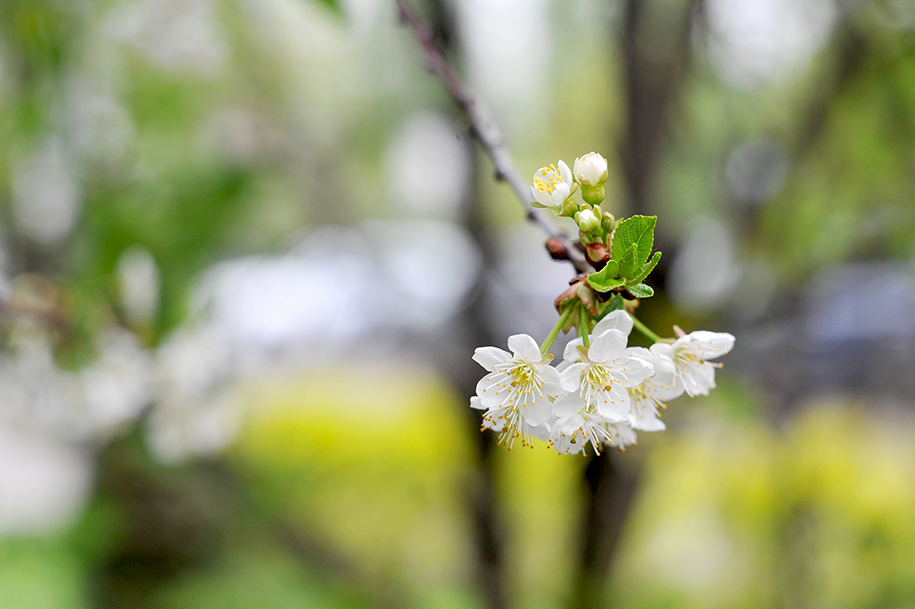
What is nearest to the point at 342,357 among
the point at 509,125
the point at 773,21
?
the point at 509,125

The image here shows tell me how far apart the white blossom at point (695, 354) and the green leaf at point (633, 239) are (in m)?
0.12

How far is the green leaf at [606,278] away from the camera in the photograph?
374mm

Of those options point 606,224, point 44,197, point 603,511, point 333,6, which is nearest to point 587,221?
point 606,224

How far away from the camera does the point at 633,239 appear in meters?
0.37

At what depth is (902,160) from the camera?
1.42m

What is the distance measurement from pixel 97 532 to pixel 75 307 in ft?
5.01

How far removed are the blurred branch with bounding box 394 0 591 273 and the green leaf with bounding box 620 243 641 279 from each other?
0.04 m

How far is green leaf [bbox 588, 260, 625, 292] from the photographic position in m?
0.37

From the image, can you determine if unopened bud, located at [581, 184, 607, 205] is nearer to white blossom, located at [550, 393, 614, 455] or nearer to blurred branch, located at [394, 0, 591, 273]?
blurred branch, located at [394, 0, 591, 273]

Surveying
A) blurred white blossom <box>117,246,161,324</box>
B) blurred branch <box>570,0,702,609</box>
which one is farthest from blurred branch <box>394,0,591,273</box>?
blurred branch <box>570,0,702,609</box>

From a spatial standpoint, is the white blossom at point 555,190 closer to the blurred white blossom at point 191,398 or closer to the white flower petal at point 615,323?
the white flower petal at point 615,323

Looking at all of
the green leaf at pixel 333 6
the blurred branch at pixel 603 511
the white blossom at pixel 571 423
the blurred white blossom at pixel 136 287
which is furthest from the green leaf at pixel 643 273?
the blurred branch at pixel 603 511

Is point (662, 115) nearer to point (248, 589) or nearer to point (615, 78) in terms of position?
point (615, 78)

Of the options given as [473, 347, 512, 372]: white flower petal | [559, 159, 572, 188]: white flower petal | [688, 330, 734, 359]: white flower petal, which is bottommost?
[473, 347, 512, 372]: white flower petal
